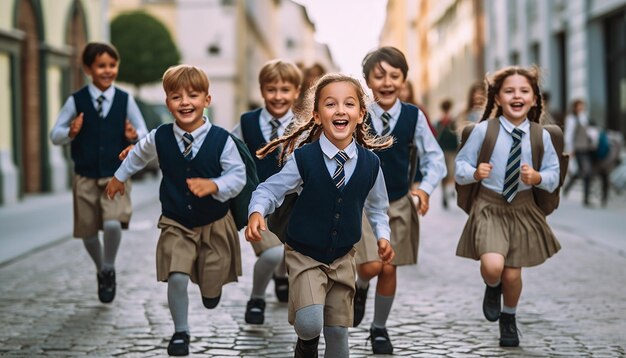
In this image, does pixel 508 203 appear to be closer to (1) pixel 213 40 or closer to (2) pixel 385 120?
(2) pixel 385 120

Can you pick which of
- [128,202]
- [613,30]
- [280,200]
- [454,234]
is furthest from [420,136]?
[613,30]

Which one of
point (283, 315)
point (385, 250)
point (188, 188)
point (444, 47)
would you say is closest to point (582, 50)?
point (283, 315)

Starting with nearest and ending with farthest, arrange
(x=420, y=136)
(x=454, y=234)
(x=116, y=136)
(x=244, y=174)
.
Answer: (x=244, y=174) → (x=420, y=136) → (x=116, y=136) → (x=454, y=234)

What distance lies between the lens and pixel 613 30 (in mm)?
21484

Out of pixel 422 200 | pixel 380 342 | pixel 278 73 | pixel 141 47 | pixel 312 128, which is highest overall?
pixel 141 47

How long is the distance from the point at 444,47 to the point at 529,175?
4895cm

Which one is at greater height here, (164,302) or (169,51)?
(169,51)

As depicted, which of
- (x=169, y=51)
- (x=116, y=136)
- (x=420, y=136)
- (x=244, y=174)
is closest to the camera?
(x=244, y=174)

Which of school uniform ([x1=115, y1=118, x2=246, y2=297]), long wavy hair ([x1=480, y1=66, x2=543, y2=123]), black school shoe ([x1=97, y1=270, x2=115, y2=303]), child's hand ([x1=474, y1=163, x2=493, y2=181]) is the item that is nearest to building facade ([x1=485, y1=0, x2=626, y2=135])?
long wavy hair ([x1=480, y1=66, x2=543, y2=123])

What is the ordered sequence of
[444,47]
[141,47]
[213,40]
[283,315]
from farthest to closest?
[444,47]
[213,40]
[141,47]
[283,315]

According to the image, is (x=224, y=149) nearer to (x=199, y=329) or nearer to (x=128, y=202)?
(x=199, y=329)

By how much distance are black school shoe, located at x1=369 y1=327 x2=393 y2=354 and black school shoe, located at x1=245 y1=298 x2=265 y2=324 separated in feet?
3.28

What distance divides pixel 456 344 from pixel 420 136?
1144mm

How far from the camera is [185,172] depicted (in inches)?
211
